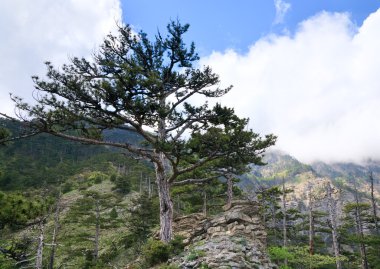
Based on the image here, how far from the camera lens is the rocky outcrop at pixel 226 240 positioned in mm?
10805

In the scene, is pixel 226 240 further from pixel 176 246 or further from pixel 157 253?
pixel 157 253

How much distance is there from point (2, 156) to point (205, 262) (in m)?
82.2

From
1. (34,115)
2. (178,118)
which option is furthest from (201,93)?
(34,115)

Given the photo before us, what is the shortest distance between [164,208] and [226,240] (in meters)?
3.81

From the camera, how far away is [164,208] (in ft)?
51.6

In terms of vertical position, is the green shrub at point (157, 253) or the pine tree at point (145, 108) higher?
the pine tree at point (145, 108)

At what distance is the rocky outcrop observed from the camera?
10805 mm

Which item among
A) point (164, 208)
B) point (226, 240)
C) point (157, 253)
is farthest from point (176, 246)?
point (226, 240)

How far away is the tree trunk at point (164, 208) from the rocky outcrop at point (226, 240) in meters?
1.43

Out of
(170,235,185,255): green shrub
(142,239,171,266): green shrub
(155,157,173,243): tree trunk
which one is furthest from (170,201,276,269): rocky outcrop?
(155,157,173,243): tree trunk

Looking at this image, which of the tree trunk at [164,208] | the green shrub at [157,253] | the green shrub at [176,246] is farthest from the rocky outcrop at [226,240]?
the tree trunk at [164,208]

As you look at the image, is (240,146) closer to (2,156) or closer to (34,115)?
(34,115)

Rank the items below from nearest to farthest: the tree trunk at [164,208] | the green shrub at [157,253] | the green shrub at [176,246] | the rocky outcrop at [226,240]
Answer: the rocky outcrop at [226,240] < the green shrub at [157,253] < the green shrub at [176,246] < the tree trunk at [164,208]

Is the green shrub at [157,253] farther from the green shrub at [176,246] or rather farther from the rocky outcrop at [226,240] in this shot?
the rocky outcrop at [226,240]
